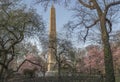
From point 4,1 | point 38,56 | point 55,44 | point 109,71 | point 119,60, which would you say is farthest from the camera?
point 38,56

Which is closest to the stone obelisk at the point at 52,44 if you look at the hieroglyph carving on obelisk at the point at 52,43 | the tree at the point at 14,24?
the hieroglyph carving on obelisk at the point at 52,43

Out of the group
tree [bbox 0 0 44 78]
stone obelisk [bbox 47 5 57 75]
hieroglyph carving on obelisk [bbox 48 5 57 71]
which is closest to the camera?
tree [bbox 0 0 44 78]

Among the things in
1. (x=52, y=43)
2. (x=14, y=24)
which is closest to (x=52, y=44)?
(x=52, y=43)

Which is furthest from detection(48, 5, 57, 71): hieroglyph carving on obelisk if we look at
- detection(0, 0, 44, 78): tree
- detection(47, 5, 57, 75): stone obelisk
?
detection(0, 0, 44, 78): tree

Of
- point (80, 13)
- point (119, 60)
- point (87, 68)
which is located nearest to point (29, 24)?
point (80, 13)

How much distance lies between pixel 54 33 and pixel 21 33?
23476mm

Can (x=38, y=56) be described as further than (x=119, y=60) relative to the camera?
Yes

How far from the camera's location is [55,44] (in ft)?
151

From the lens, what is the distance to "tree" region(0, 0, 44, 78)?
79.5ft

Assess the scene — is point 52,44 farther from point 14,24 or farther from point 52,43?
point 14,24

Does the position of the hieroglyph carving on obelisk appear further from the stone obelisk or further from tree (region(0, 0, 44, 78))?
tree (region(0, 0, 44, 78))

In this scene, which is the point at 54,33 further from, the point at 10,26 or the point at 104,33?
the point at 104,33

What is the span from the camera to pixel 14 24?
24500 millimetres

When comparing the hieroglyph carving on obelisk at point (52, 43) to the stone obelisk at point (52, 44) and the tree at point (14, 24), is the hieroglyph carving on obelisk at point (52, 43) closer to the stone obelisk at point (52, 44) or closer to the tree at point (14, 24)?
the stone obelisk at point (52, 44)
